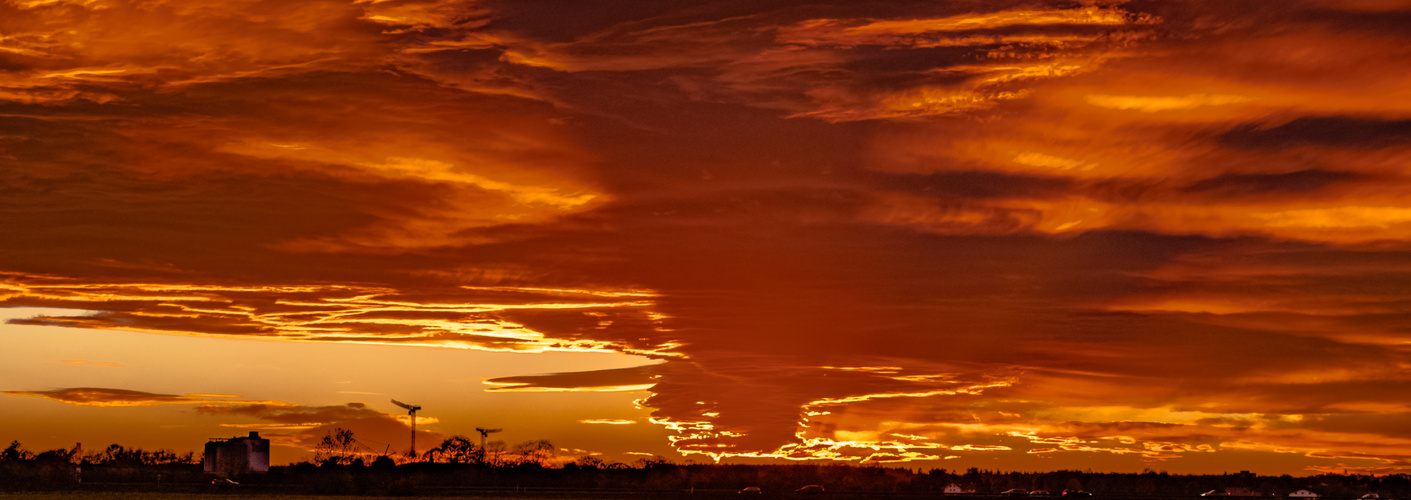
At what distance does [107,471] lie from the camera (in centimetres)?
18688

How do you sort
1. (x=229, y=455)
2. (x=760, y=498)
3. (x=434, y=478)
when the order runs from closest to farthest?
(x=760, y=498) < (x=434, y=478) < (x=229, y=455)

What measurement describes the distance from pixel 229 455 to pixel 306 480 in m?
29.0

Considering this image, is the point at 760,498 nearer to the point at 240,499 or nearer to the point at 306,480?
the point at 240,499

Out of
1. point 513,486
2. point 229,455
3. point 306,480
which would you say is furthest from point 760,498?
point 229,455

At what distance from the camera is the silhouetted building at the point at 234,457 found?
625ft

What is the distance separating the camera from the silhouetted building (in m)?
190

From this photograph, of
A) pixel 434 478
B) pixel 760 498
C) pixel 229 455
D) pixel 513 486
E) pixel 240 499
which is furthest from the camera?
pixel 229 455

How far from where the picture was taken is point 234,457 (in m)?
192

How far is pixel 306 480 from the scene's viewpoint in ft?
557

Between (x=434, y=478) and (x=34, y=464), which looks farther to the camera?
(x=34, y=464)

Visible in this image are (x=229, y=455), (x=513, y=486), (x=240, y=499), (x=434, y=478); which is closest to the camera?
(x=240, y=499)

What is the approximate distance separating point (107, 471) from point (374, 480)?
49.4m

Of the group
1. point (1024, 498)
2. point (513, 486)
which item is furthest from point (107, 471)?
point (1024, 498)

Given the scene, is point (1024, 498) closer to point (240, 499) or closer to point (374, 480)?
point (374, 480)
